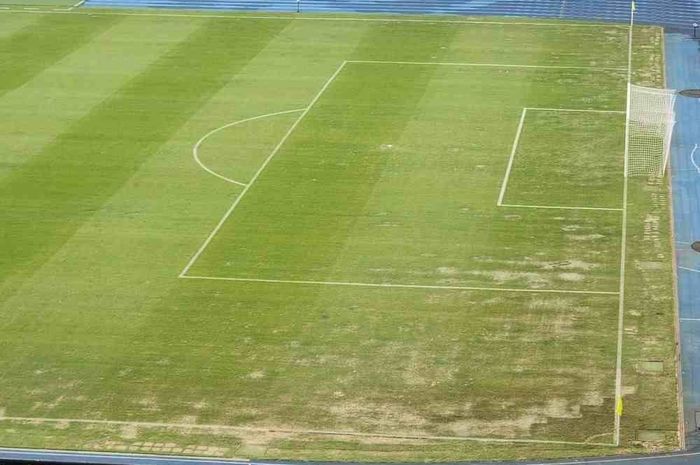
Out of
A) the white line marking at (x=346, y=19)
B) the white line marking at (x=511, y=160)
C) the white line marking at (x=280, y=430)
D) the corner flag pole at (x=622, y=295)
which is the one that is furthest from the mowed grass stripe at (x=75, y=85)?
the corner flag pole at (x=622, y=295)

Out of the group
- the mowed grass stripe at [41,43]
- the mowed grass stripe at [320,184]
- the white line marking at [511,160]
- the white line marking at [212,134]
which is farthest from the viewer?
the mowed grass stripe at [41,43]

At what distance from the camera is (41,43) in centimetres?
6788

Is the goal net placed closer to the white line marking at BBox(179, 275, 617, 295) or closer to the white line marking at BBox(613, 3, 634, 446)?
the white line marking at BBox(613, 3, 634, 446)

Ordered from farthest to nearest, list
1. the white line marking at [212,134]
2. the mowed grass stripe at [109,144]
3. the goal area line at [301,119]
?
the white line marking at [212,134] → the mowed grass stripe at [109,144] → the goal area line at [301,119]

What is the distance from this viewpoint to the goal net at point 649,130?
51.9 meters

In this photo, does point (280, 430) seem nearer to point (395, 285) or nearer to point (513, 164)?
point (395, 285)

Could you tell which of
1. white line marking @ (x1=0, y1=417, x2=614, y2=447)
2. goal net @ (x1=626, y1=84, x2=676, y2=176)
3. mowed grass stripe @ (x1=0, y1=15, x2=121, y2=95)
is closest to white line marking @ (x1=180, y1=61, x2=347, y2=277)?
white line marking @ (x1=0, y1=417, x2=614, y2=447)

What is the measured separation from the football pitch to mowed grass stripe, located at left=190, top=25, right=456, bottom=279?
121mm

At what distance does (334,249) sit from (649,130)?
15.2m

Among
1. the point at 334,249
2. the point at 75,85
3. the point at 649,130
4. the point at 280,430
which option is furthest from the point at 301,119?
the point at 280,430

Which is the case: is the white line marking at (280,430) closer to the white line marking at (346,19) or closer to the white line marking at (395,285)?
the white line marking at (395,285)

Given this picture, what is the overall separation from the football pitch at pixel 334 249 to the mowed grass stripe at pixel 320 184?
0.40ft

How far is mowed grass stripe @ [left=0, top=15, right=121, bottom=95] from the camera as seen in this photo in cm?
6356

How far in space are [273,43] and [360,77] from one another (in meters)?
6.82
